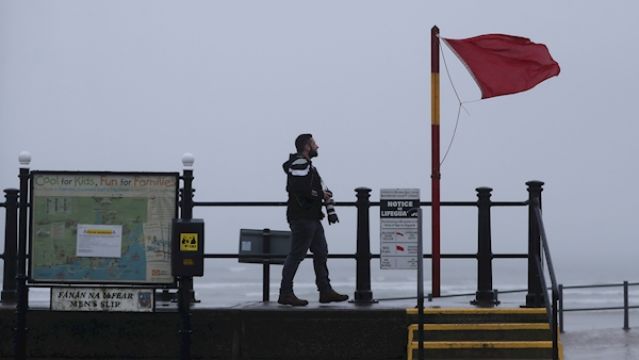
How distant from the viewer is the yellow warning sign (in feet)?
33.3

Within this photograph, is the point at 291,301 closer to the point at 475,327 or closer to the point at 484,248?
the point at 475,327

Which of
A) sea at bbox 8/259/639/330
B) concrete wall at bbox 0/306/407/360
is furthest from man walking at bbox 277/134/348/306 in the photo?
sea at bbox 8/259/639/330

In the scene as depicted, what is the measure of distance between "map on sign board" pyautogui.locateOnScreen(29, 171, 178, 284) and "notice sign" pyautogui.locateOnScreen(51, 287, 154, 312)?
0.32 ft

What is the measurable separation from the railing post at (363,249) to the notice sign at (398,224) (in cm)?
16

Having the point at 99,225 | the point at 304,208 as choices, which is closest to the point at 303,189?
the point at 304,208

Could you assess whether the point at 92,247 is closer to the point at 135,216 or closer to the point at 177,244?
the point at 135,216

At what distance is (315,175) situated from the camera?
11.5 m

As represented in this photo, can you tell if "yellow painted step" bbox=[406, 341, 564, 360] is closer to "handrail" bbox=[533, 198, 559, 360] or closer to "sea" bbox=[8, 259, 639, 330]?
"handrail" bbox=[533, 198, 559, 360]

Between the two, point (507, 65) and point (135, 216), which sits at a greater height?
point (507, 65)

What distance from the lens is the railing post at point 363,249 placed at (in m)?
12.1

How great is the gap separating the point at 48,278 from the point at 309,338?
260 cm

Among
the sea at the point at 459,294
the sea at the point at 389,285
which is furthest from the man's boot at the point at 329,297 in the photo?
the sea at the point at 389,285

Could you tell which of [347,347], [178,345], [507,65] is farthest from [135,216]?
[507,65]

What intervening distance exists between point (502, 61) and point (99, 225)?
4.94m
